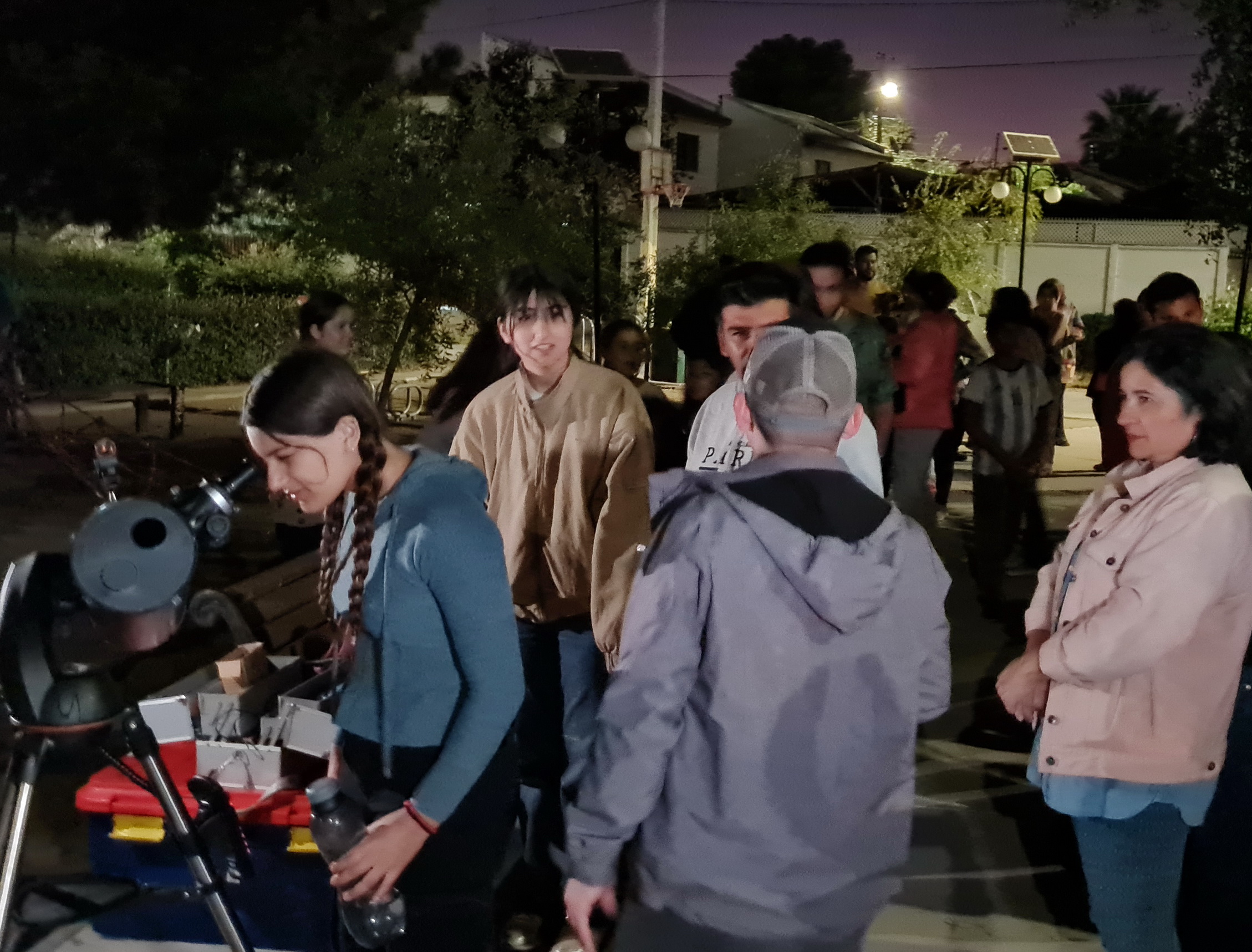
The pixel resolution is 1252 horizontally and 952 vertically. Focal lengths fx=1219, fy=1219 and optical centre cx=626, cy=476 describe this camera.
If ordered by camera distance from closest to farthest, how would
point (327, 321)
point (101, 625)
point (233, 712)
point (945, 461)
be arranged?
point (101, 625) < point (233, 712) < point (327, 321) < point (945, 461)

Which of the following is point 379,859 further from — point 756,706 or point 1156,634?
point 1156,634

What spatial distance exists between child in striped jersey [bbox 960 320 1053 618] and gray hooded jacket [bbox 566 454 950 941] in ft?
17.0

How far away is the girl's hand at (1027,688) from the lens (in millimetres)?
2699

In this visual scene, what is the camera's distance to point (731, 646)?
183 cm

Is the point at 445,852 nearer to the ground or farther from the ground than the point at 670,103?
nearer to the ground

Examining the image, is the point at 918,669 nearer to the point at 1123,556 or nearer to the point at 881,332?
the point at 1123,556

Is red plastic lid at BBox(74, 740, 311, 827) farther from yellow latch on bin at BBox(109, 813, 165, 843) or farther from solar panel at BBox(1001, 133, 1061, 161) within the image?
solar panel at BBox(1001, 133, 1061, 161)

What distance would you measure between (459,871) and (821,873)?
2.28ft

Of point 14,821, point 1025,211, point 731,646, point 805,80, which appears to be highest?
point 805,80

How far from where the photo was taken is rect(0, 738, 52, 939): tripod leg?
222 centimetres

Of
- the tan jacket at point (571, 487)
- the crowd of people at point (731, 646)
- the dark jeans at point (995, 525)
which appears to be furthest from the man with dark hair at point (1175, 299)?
the tan jacket at point (571, 487)

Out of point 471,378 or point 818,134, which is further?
point 818,134

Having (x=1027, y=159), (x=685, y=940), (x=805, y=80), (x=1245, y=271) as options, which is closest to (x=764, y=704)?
(x=685, y=940)

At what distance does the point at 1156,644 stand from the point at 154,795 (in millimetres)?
1996
